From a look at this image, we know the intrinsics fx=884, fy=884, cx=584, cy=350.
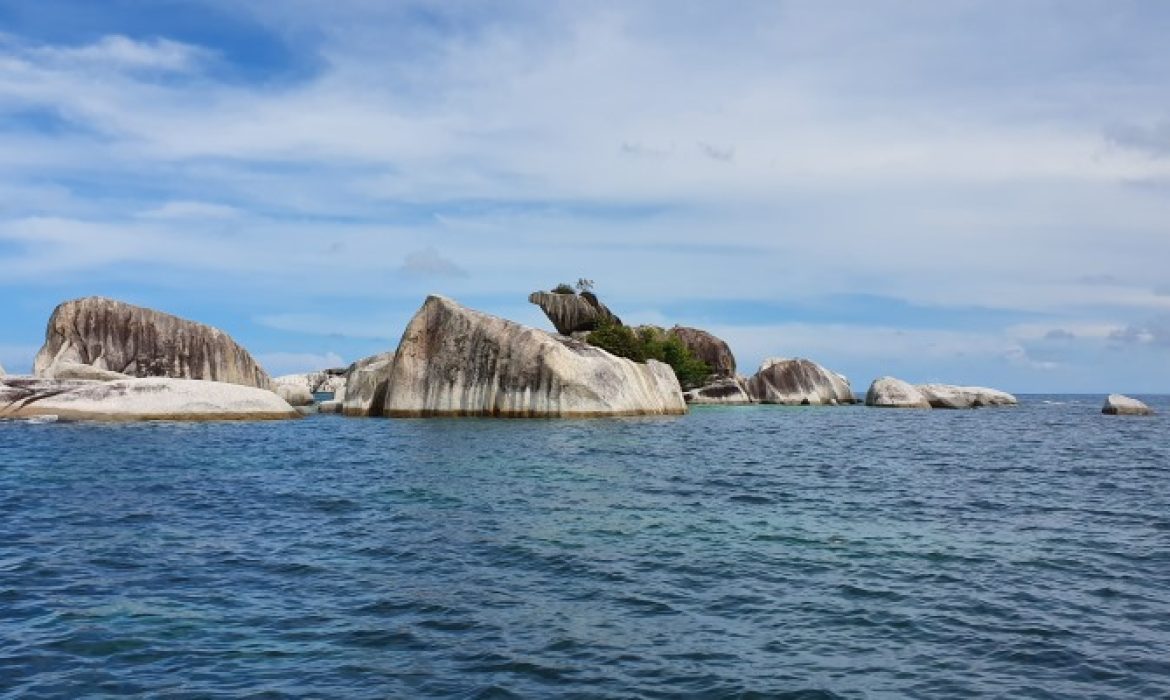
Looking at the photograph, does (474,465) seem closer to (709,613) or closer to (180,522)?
(180,522)

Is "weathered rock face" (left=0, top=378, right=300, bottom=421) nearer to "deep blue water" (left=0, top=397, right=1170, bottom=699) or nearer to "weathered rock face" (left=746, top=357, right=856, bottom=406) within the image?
"deep blue water" (left=0, top=397, right=1170, bottom=699)

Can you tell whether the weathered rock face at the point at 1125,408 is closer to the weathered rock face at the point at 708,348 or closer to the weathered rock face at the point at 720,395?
the weathered rock face at the point at 720,395

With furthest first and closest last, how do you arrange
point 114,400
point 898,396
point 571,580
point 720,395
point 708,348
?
point 708,348 < point 720,395 < point 898,396 < point 114,400 < point 571,580

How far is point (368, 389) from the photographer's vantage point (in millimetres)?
60531

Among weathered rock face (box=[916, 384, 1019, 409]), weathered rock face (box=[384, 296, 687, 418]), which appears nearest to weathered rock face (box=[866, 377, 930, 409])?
weathered rock face (box=[916, 384, 1019, 409])

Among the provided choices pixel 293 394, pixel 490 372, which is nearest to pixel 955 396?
pixel 490 372

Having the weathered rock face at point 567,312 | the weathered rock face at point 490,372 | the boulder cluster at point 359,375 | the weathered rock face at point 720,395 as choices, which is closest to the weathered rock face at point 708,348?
the weathered rock face at point 720,395

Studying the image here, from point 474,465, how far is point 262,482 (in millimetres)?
7010

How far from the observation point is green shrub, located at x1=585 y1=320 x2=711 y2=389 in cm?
8750

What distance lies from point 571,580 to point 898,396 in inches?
3448

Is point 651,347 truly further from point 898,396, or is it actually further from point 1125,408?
point 1125,408

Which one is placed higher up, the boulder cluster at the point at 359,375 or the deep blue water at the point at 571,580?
the boulder cluster at the point at 359,375

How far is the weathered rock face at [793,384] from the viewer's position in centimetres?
9912

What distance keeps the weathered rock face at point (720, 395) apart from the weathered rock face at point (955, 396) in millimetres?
19240
